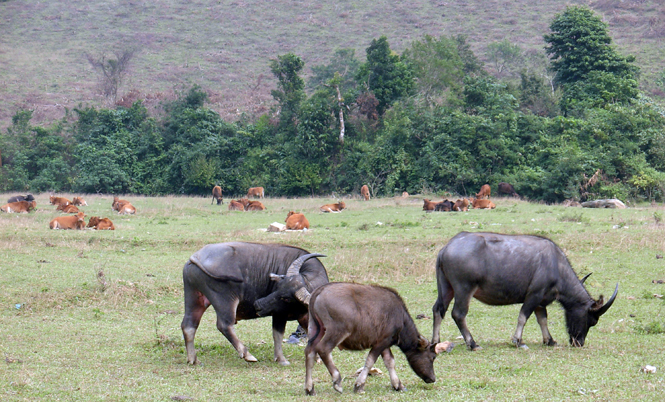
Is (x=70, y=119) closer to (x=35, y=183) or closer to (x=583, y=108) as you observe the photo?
(x=35, y=183)

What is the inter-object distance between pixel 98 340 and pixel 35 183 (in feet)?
137

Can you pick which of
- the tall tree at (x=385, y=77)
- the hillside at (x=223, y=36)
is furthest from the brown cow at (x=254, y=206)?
the hillside at (x=223, y=36)

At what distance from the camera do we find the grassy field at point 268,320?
7.94 meters

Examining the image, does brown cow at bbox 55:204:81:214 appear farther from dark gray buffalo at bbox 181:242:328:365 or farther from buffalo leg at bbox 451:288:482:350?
buffalo leg at bbox 451:288:482:350

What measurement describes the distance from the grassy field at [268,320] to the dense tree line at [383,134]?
15644mm

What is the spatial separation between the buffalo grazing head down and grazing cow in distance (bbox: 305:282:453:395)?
1132 millimetres

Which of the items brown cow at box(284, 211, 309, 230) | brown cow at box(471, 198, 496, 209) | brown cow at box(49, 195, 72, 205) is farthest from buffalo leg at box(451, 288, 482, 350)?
brown cow at box(49, 195, 72, 205)

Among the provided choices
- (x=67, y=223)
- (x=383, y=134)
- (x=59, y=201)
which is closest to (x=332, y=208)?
(x=67, y=223)

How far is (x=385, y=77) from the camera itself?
1994 inches

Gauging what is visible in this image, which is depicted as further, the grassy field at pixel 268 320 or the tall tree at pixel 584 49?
the tall tree at pixel 584 49

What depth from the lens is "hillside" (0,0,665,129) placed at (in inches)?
2835

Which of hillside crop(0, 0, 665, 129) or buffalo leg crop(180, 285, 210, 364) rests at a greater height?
hillside crop(0, 0, 665, 129)

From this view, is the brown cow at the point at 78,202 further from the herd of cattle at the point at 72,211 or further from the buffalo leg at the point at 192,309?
the buffalo leg at the point at 192,309

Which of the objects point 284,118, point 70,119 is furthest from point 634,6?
point 70,119
